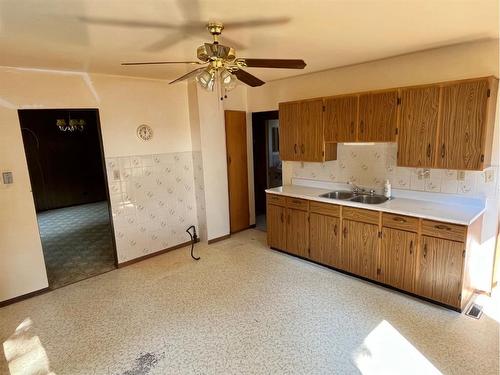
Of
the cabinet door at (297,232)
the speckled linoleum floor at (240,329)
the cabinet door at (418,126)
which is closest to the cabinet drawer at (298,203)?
the cabinet door at (297,232)

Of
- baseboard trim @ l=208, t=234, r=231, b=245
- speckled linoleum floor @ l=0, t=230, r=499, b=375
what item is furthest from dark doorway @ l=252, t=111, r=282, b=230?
speckled linoleum floor @ l=0, t=230, r=499, b=375

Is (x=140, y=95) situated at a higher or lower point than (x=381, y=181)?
higher

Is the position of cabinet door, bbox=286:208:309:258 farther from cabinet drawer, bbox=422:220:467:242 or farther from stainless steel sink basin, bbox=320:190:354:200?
cabinet drawer, bbox=422:220:467:242

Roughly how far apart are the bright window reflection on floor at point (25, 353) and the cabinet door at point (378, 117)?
138 inches

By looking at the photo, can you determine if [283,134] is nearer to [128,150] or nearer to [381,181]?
[381,181]

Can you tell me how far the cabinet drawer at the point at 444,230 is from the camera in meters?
2.51

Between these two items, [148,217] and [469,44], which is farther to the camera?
[148,217]

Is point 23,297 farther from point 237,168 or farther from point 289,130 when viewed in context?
point 289,130

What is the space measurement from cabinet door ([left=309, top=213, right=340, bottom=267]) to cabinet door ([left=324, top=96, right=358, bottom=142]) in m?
0.96

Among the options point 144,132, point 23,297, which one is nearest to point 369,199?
point 144,132

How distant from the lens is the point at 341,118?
11.2 ft

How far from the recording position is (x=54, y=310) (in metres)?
2.97

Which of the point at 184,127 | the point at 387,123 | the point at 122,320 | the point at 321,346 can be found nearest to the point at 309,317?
the point at 321,346

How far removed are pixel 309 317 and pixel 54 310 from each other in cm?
252
